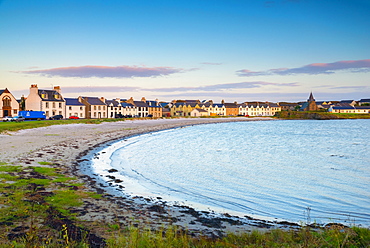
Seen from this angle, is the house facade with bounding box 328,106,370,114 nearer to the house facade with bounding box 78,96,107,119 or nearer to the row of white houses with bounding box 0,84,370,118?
the row of white houses with bounding box 0,84,370,118

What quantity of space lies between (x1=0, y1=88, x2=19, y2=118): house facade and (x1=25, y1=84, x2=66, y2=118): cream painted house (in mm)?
7859

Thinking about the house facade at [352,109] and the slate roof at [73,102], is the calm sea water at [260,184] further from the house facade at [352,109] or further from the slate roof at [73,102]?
the house facade at [352,109]

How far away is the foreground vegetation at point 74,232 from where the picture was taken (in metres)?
6.57

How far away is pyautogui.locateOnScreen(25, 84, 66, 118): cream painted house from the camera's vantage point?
7931cm

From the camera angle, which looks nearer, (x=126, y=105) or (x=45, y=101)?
(x=45, y=101)

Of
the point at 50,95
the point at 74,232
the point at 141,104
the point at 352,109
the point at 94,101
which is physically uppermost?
the point at 50,95

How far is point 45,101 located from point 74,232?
267 feet

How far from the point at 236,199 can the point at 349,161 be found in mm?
16599

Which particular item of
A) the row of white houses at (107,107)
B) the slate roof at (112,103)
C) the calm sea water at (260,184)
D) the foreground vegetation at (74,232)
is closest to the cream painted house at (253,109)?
the row of white houses at (107,107)

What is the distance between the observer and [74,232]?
25.0 ft

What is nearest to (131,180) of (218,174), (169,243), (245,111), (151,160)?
(218,174)

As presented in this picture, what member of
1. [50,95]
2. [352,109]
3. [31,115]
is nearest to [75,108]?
[50,95]

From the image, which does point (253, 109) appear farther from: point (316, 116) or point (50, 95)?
point (50, 95)

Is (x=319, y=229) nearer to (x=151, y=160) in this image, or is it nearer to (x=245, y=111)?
(x=151, y=160)
